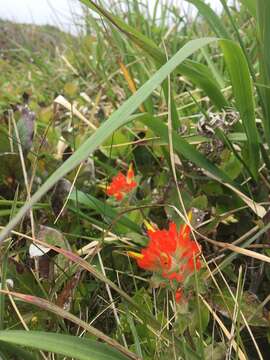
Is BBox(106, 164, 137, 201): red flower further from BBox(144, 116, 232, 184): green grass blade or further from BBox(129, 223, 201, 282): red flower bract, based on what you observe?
BBox(129, 223, 201, 282): red flower bract

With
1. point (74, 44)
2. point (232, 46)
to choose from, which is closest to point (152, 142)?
point (232, 46)

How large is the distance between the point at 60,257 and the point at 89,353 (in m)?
0.27

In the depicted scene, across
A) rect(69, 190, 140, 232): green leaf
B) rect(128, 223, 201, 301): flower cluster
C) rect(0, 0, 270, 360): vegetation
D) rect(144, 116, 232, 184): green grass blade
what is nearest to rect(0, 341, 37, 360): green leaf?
rect(0, 0, 270, 360): vegetation

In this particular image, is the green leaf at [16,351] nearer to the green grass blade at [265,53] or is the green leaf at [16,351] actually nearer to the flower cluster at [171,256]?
the flower cluster at [171,256]

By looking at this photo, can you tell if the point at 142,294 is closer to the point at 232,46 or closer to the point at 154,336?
the point at 154,336

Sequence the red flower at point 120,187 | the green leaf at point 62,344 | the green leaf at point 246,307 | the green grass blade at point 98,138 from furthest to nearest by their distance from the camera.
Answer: the red flower at point 120,187 → the green leaf at point 246,307 → the green leaf at point 62,344 → the green grass blade at point 98,138

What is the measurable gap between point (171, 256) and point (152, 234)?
0.14 feet

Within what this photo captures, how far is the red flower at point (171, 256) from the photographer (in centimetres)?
65

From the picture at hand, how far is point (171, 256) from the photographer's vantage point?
25.9 inches

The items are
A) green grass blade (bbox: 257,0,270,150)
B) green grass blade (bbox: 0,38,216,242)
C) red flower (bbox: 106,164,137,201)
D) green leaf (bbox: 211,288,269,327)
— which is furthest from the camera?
red flower (bbox: 106,164,137,201)

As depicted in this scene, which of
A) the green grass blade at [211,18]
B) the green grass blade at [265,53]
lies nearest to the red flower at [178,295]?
the green grass blade at [265,53]

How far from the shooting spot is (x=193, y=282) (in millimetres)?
672

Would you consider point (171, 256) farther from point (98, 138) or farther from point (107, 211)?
point (107, 211)

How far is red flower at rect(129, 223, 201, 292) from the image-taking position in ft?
2.13
